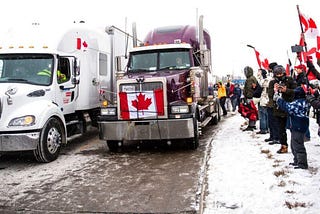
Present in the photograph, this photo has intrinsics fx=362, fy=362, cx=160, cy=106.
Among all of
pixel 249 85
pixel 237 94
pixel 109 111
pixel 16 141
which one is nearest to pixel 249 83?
pixel 249 85

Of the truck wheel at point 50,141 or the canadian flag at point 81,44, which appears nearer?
the truck wheel at point 50,141

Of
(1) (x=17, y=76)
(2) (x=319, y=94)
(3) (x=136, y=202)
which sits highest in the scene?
(1) (x=17, y=76)

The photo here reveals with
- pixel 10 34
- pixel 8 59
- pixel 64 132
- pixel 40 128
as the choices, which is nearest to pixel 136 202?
pixel 40 128

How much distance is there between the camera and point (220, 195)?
5090mm

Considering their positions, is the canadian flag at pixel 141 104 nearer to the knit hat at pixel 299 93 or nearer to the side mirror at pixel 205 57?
the side mirror at pixel 205 57

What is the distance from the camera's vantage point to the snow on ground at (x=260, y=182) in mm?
4551

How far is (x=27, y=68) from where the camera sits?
8258mm

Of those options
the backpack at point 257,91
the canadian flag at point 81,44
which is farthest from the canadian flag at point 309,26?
the canadian flag at point 81,44

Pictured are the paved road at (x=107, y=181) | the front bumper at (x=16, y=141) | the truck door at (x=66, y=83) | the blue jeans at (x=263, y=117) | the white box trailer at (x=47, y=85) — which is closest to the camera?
the paved road at (x=107, y=181)

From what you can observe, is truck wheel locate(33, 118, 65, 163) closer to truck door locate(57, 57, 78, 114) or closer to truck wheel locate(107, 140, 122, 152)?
truck door locate(57, 57, 78, 114)

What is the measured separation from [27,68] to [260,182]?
5.69 m

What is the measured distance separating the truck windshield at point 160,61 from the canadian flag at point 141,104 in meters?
1.52

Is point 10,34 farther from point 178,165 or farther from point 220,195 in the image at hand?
point 220,195

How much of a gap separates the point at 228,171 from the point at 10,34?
20.9 feet
